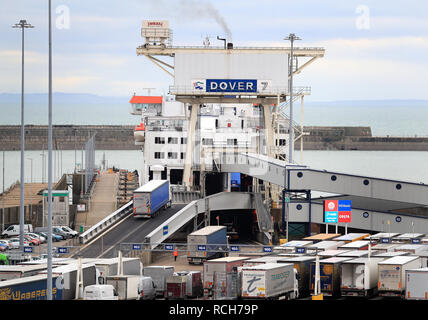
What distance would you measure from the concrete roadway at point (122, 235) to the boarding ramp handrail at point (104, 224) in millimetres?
555

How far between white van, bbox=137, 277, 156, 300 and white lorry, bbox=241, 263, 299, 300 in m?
5.00

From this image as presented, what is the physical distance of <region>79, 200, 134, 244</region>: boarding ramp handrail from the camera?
6301cm

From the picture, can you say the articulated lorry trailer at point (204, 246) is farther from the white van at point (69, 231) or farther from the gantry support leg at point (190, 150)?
the gantry support leg at point (190, 150)

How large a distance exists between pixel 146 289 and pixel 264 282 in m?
6.31

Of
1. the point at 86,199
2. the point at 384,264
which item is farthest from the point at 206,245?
the point at 86,199

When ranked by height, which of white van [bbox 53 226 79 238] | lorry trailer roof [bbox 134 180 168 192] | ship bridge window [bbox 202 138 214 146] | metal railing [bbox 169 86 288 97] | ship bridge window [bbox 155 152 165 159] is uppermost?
metal railing [bbox 169 86 288 97]

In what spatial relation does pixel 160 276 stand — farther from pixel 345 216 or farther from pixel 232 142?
pixel 232 142

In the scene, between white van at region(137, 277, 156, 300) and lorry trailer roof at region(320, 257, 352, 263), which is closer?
white van at region(137, 277, 156, 300)

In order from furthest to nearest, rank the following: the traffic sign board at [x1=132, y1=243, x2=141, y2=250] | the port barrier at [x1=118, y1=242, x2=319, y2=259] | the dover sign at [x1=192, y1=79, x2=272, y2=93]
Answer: the dover sign at [x1=192, y1=79, x2=272, y2=93]
the traffic sign board at [x1=132, y1=243, x2=141, y2=250]
the port barrier at [x1=118, y1=242, x2=319, y2=259]

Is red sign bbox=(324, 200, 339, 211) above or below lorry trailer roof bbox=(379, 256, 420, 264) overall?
above

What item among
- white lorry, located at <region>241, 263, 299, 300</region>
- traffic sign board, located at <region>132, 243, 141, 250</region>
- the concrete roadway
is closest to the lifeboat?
the concrete roadway

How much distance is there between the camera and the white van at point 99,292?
124ft

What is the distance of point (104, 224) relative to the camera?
223ft

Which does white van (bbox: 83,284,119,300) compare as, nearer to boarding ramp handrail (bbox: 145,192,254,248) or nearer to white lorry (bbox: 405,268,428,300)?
white lorry (bbox: 405,268,428,300)
